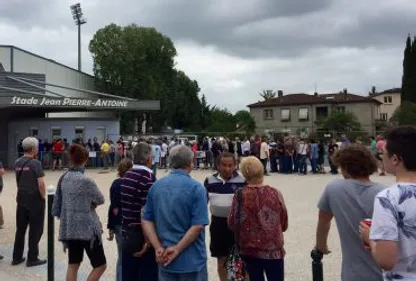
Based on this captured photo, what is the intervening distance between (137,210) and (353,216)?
2.08m

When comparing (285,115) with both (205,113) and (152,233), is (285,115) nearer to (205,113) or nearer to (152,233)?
(205,113)

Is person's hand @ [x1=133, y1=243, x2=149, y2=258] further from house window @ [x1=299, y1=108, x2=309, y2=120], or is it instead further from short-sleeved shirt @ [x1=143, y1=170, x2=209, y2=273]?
house window @ [x1=299, y1=108, x2=309, y2=120]

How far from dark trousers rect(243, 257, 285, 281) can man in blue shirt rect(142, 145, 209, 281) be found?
64 centimetres

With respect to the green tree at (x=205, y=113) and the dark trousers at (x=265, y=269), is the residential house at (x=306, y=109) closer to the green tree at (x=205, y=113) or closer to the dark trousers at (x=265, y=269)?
the green tree at (x=205, y=113)

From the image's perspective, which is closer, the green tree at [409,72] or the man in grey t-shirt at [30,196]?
the man in grey t-shirt at [30,196]

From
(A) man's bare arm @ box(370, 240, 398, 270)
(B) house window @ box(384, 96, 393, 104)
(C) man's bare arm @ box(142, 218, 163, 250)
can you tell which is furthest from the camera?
(B) house window @ box(384, 96, 393, 104)

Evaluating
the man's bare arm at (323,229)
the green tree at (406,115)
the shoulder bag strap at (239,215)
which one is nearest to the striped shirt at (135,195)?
the shoulder bag strap at (239,215)

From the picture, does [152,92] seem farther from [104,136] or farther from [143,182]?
[143,182]

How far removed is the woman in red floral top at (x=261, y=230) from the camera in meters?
4.55

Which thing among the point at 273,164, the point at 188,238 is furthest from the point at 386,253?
the point at 273,164

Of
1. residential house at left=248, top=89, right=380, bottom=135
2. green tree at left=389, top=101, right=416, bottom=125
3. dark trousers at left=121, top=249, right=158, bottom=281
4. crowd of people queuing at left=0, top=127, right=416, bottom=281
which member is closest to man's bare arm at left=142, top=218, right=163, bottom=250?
crowd of people queuing at left=0, top=127, right=416, bottom=281

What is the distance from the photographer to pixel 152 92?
54.9 m

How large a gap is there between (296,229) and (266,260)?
5435 mm

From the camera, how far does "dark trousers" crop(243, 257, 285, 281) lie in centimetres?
459
